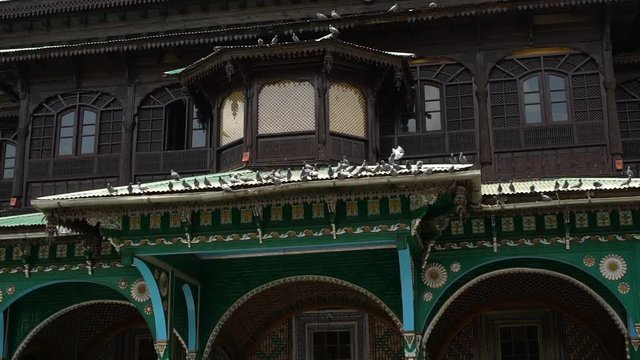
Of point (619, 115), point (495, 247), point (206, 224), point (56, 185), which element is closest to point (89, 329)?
point (56, 185)

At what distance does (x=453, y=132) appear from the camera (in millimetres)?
16688

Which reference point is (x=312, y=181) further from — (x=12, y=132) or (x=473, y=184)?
(x=12, y=132)

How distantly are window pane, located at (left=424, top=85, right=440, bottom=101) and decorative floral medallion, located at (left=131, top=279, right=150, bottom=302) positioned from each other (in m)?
6.69

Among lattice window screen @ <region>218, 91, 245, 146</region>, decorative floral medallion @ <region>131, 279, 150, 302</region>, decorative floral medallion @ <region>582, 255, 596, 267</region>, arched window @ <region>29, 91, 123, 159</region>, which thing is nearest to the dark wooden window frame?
decorative floral medallion @ <region>582, 255, 596, 267</region>

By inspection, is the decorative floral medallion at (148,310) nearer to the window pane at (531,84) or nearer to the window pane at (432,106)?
the window pane at (432,106)

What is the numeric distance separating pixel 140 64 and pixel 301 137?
4.75m

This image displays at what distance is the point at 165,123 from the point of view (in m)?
18.1

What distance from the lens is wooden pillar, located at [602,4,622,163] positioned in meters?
15.8

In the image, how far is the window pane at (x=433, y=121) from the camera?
669 inches

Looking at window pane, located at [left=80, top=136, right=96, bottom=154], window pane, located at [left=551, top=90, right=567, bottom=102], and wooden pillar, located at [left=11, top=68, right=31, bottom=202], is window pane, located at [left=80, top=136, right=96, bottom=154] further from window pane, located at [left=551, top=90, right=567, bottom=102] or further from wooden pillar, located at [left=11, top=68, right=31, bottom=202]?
window pane, located at [left=551, top=90, right=567, bottom=102]

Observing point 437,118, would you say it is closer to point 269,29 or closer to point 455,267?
point 269,29

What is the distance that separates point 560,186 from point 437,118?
4174 millimetres

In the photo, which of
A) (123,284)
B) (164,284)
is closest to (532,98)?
(164,284)

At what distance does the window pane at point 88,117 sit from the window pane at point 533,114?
360 inches
